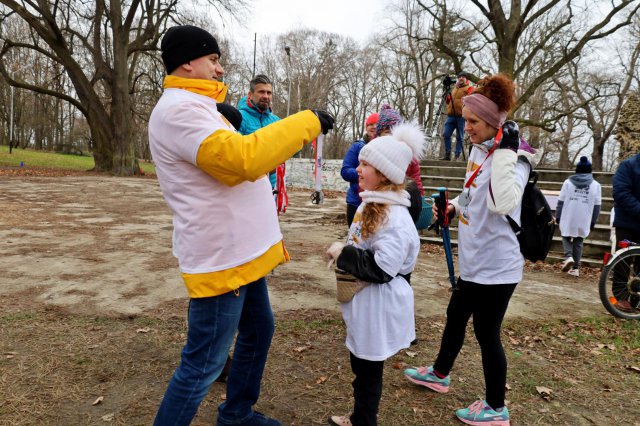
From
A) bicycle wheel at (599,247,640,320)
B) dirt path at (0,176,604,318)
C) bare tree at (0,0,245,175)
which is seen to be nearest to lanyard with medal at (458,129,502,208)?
dirt path at (0,176,604,318)

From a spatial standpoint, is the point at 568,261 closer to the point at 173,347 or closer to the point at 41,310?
the point at 173,347

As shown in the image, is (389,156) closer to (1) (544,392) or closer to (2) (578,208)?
(1) (544,392)

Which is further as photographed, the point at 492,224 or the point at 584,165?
the point at 584,165

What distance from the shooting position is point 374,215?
6.68ft

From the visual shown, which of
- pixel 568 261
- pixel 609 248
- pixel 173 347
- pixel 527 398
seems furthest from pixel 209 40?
pixel 609 248

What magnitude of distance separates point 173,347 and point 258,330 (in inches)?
59.2

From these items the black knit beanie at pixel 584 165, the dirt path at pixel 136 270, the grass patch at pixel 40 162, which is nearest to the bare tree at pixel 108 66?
the grass patch at pixel 40 162

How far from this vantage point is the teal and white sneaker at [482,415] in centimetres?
245

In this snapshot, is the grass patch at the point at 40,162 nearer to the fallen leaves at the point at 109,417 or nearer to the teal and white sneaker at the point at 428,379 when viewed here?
the fallen leaves at the point at 109,417

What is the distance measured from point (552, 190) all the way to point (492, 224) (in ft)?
27.7

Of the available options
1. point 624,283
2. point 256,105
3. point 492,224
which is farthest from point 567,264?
point 256,105

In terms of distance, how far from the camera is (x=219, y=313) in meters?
1.75

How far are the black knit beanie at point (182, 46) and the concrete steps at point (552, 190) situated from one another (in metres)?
7.11

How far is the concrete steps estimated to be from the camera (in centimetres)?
744
